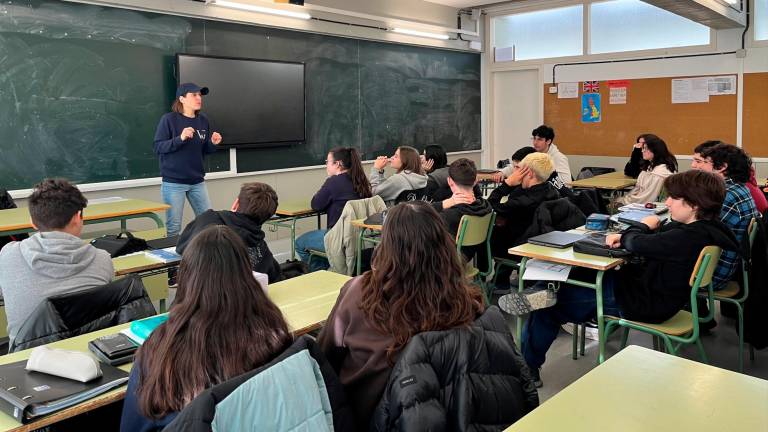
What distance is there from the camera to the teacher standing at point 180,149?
5.37 m

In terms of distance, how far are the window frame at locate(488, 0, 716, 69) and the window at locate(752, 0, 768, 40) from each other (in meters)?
0.09

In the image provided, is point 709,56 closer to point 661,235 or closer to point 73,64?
point 661,235

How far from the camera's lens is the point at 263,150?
6.79 meters

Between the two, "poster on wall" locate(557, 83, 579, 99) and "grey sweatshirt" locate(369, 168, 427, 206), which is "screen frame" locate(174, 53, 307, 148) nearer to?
"grey sweatshirt" locate(369, 168, 427, 206)

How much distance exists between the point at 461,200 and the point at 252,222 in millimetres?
1516

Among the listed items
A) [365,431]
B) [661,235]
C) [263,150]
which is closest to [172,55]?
[263,150]

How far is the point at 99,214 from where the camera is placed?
14.9 feet

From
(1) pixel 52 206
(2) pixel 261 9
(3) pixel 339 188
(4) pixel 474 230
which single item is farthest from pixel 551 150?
(1) pixel 52 206

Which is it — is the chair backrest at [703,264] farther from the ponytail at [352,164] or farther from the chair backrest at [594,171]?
the chair backrest at [594,171]

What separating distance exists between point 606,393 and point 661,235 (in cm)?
164

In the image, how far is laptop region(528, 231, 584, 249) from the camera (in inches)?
134

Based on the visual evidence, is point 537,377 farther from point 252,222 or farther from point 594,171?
point 594,171

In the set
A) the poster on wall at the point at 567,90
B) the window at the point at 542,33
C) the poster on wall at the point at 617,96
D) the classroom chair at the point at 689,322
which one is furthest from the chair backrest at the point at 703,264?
the window at the point at 542,33

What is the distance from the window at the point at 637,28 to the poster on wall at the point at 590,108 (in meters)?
0.58
